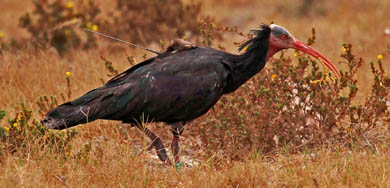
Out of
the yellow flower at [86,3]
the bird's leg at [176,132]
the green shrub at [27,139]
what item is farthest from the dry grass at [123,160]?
the yellow flower at [86,3]

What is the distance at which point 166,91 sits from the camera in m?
5.35

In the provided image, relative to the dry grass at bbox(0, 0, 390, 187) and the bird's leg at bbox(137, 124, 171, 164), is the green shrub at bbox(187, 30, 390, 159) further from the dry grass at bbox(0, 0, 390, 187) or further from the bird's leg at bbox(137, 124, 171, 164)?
the bird's leg at bbox(137, 124, 171, 164)

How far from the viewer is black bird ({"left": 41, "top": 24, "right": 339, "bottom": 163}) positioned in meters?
5.34

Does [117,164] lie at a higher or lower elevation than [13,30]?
lower

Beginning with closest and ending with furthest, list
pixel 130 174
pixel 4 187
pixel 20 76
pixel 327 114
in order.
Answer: pixel 4 187, pixel 130 174, pixel 327 114, pixel 20 76

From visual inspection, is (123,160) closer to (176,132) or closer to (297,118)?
(176,132)

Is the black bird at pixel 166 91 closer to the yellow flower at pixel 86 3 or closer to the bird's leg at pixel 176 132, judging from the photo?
the bird's leg at pixel 176 132

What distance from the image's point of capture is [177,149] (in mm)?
5637

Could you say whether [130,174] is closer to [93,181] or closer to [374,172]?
[93,181]

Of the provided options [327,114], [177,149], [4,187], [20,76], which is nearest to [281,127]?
[327,114]

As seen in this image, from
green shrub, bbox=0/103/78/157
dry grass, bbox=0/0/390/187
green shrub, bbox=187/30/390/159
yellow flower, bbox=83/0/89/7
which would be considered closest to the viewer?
dry grass, bbox=0/0/390/187

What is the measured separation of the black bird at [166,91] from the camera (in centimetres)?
534

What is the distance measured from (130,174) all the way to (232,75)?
1226 millimetres

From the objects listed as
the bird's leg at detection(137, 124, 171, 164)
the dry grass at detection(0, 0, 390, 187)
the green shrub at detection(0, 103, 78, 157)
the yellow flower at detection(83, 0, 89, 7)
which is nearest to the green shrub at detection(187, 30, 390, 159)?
the dry grass at detection(0, 0, 390, 187)
